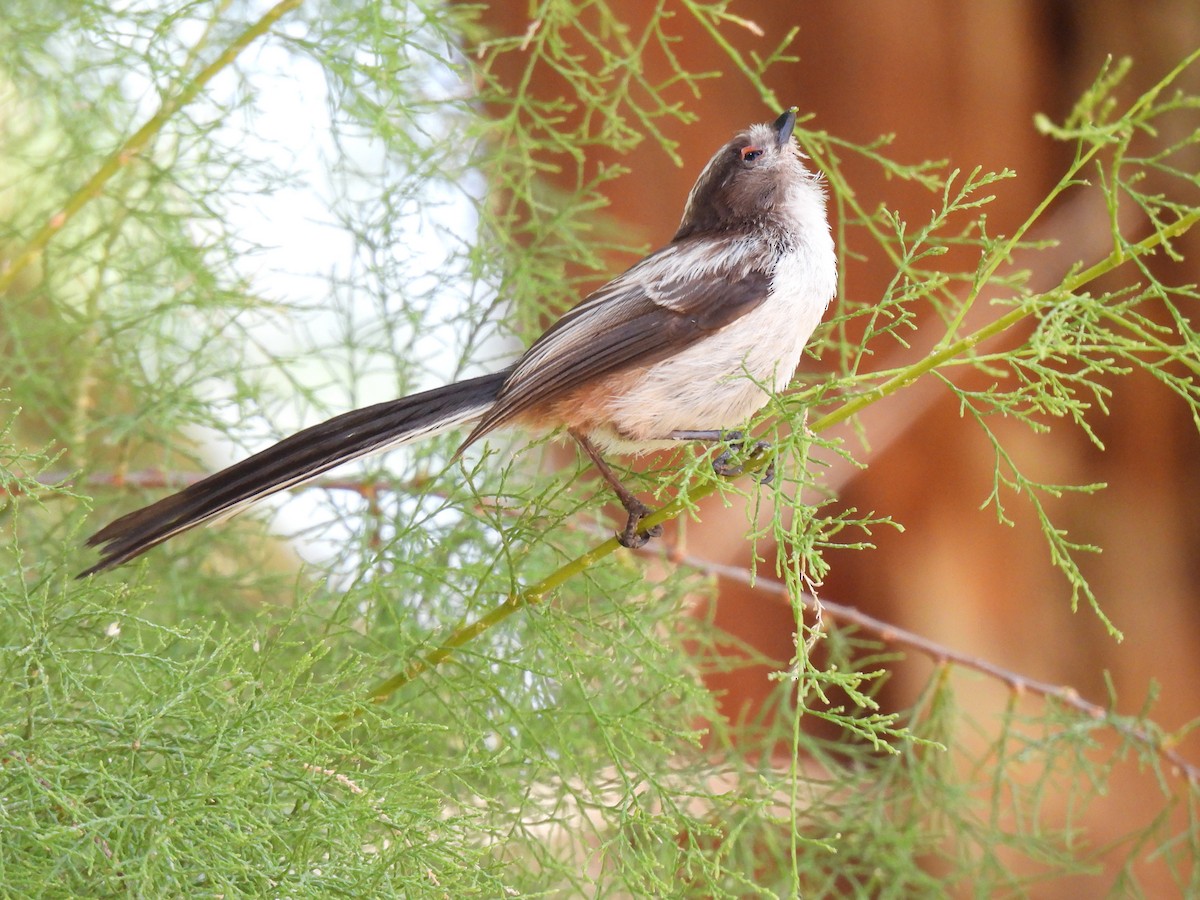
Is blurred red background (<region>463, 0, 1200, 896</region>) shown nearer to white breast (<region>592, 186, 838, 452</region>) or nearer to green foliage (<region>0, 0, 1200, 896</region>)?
green foliage (<region>0, 0, 1200, 896</region>)

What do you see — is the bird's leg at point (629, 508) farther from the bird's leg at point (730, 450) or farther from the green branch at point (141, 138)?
the green branch at point (141, 138)

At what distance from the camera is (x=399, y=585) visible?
6.95 feet

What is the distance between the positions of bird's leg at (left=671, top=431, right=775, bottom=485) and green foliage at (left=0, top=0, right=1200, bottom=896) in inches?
1.6

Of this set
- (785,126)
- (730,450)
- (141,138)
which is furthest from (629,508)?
(141,138)

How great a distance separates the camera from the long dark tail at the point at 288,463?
1.76m

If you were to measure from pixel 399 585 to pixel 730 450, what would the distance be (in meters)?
0.75

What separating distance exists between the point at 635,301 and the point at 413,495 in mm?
566

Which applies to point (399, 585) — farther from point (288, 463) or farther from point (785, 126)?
point (785, 126)

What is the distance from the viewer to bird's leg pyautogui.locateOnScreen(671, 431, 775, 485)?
60.2 inches

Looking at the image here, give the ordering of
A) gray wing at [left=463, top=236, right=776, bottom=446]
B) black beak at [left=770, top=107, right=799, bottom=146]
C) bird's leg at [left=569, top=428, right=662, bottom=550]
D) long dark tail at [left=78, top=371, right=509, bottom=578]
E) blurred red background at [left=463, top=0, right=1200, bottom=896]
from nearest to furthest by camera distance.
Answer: long dark tail at [left=78, top=371, right=509, bottom=578] < bird's leg at [left=569, top=428, right=662, bottom=550] < gray wing at [left=463, top=236, right=776, bottom=446] < black beak at [left=770, top=107, right=799, bottom=146] < blurred red background at [left=463, top=0, right=1200, bottom=896]

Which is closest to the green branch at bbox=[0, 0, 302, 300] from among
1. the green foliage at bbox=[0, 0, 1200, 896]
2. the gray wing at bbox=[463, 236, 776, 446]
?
the green foliage at bbox=[0, 0, 1200, 896]

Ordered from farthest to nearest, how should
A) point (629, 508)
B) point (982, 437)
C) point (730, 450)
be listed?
point (982, 437) < point (629, 508) < point (730, 450)

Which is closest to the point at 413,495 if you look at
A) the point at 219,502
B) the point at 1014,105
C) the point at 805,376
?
the point at 219,502

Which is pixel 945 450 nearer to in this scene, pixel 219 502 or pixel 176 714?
pixel 219 502
